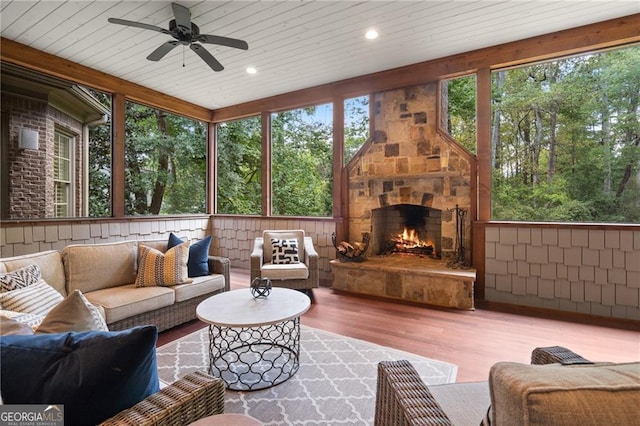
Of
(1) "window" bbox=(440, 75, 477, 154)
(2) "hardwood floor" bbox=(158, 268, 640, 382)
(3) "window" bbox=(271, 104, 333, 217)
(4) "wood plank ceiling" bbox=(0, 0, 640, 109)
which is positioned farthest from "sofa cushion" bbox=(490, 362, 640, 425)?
(3) "window" bbox=(271, 104, 333, 217)

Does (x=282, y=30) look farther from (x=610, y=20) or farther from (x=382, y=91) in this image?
(x=610, y=20)

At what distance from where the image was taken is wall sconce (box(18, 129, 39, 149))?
12.7ft

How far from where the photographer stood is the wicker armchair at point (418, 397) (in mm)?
1047

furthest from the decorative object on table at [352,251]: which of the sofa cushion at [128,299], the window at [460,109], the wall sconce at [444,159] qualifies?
the sofa cushion at [128,299]

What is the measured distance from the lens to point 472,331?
3117 mm

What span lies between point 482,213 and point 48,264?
467cm

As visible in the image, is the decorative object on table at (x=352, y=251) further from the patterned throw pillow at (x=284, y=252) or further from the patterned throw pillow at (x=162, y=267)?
the patterned throw pillow at (x=162, y=267)

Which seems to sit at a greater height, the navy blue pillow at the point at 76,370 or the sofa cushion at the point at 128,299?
the navy blue pillow at the point at 76,370

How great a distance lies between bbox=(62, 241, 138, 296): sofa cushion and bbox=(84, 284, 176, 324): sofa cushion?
10 cm

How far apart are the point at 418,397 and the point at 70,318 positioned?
1383 mm

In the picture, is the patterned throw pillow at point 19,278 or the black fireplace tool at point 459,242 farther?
the black fireplace tool at point 459,242

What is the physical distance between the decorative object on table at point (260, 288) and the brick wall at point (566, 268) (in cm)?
290

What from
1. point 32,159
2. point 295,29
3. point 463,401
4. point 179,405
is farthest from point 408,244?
point 32,159

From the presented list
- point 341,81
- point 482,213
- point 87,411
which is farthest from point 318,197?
point 87,411
